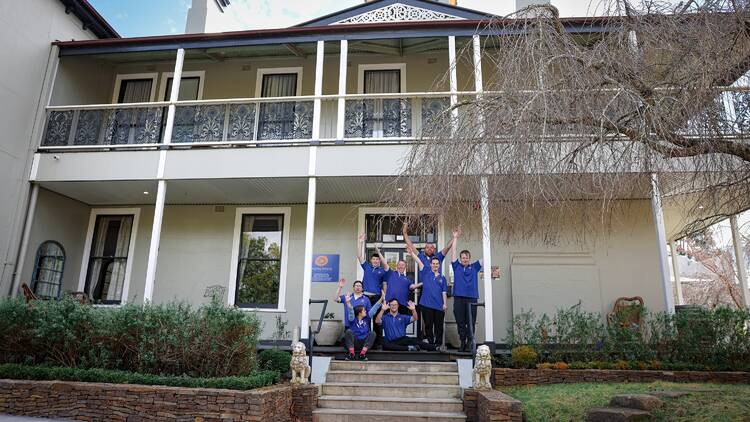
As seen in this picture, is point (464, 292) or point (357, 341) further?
point (464, 292)

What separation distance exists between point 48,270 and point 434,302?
8629 mm

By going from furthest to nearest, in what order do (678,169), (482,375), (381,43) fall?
1. (381,43)
2. (482,375)
3. (678,169)

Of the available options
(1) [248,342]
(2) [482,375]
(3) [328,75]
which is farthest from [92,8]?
(2) [482,375]

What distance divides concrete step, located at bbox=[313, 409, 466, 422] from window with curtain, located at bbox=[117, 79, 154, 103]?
30.8 feet

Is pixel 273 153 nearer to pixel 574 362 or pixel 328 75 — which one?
pixel 328 75

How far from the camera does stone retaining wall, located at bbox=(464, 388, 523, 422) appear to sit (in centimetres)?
640

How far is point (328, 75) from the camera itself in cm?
1274

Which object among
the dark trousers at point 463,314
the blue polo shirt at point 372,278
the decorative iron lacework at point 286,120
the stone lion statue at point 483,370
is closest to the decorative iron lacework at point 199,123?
the decorative iron lacework at point 286,120

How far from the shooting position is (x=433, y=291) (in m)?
8.98

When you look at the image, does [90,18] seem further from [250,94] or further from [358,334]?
[358,334]

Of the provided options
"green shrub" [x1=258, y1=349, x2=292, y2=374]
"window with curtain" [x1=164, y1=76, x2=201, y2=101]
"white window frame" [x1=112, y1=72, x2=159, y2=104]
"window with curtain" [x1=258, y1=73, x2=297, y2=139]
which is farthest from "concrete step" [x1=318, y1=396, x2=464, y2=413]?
"white window frame" [x1=112, y1=72, x2=159, y2=104]

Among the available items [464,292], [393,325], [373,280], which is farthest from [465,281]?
[373,280]

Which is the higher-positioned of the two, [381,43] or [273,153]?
[381,43]

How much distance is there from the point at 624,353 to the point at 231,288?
7.94 metres
